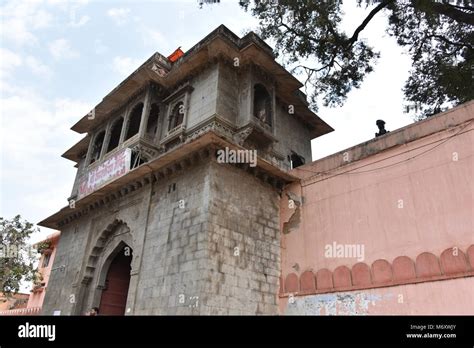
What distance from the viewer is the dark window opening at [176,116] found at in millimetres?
12211

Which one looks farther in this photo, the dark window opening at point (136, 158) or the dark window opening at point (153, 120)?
the dark window opening at point (153, 120)

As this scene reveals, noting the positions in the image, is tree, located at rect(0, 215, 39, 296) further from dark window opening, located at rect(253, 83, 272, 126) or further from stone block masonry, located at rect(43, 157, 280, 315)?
dark window opening, located at rect(253, 83, 272, 126)

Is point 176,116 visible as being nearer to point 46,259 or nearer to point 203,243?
point 203,243

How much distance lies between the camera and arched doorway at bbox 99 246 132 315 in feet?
39.8

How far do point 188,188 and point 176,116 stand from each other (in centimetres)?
374

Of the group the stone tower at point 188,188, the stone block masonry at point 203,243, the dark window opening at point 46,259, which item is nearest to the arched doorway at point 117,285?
the stone tower at point 188,188

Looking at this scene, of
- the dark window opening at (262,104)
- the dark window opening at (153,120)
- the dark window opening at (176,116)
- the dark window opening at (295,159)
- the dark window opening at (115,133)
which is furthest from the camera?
the dark window opening at (115,133)

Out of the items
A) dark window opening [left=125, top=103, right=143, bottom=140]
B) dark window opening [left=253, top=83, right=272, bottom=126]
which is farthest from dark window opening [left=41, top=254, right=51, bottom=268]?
dark window opening [left=253, top=83, right=272, bottom=126]

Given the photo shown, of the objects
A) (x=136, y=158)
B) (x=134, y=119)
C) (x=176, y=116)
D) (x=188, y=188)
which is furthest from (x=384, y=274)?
(x=134, y=119)

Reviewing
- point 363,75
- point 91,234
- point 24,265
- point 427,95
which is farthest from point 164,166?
point 24,265

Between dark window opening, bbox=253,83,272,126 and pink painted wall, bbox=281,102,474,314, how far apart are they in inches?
101

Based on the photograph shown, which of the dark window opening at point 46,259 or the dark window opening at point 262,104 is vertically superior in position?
the dark window opening at point 262,104

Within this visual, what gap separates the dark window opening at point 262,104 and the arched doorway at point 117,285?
6.25 m

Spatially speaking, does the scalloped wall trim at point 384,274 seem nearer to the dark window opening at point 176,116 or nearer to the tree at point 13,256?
the dark window opening at point 176,116
